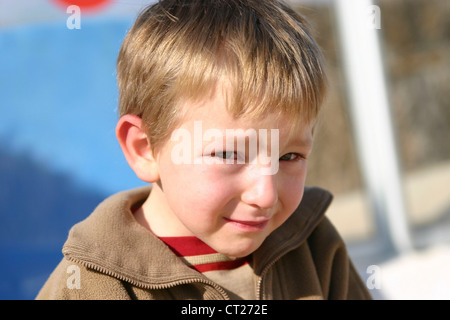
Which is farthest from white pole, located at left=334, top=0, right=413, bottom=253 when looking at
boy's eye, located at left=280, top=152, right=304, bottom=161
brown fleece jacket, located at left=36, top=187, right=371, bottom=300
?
boy's eye, located at left=280, top=152, right=304, bottom=161

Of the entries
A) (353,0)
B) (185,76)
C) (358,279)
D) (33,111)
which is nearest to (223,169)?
(185,76)

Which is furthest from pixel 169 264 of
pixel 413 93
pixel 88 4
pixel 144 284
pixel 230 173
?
pixel 413 93

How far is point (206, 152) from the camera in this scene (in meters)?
0.82

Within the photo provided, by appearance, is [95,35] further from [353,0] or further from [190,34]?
[353,0]

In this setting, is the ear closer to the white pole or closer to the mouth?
the mouth

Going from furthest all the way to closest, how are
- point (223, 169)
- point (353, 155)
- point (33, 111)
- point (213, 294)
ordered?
1. point (353, 155)
2. point (33, 111)
3. point (213, 294)
4. point (223, 169)

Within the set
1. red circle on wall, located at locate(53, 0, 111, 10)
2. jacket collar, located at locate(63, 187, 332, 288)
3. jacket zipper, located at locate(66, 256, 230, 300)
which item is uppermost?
red circle on wall, located at locate(53, 0, 111, 10)

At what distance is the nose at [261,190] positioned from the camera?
812mm

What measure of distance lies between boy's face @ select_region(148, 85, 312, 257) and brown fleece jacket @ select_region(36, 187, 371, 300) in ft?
0.28

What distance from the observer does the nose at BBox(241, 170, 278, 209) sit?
81 centimetres

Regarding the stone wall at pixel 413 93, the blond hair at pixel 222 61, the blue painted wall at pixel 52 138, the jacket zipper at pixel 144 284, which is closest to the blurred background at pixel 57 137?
the blue painted wall at pixel 52 138

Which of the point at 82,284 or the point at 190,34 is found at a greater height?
the point at 190,34

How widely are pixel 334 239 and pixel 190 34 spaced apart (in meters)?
0.48

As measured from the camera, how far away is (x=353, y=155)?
11.3 feet
